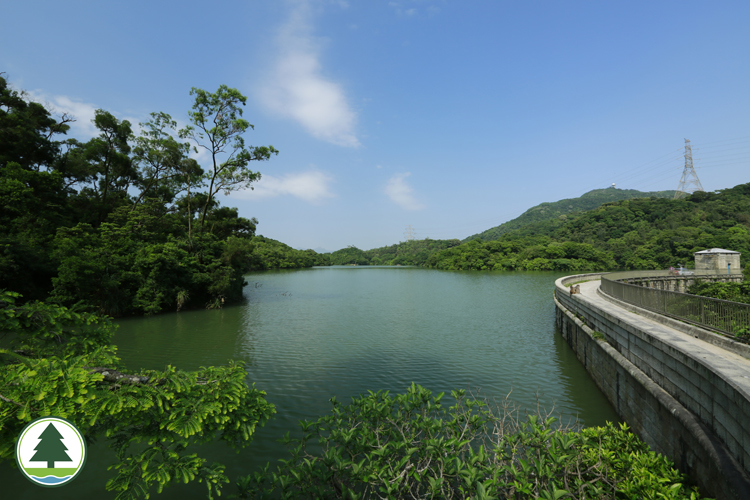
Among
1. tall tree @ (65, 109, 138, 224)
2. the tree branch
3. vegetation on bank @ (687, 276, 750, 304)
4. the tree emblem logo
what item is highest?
tall tree @ (65, 109, 138, 224)

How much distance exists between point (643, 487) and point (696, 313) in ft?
20.9

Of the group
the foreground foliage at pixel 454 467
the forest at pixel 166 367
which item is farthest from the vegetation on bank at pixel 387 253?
the foreground foliage at pixel 454 467

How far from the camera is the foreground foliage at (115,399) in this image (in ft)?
7.34

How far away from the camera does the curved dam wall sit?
4484 mm

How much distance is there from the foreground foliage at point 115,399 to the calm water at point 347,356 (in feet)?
12.4

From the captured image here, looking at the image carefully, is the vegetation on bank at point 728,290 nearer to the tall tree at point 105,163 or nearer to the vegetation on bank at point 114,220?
the vegetation on bank at point 114,220

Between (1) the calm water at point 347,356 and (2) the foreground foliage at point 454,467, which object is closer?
(2) the foreground foliage at point 454,467

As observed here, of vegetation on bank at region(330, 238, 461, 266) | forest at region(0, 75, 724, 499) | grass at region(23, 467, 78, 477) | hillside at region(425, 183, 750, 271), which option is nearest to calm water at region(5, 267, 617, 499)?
forest at region(0, 75, 724, 499)

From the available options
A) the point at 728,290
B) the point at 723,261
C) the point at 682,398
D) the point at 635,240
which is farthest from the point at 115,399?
the point at 635,240

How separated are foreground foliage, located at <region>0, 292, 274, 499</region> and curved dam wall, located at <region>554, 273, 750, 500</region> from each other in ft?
19.7

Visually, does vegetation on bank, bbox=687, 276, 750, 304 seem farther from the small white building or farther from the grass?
the grass

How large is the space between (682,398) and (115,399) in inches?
330

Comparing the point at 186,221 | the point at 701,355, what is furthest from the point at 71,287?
the point at 701,355

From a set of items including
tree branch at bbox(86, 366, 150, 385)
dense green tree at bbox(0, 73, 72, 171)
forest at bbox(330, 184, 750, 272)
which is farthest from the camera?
forest at bbox(330, 184, 750, 272)
